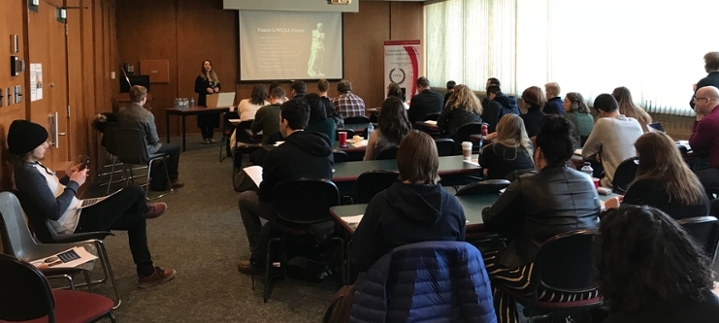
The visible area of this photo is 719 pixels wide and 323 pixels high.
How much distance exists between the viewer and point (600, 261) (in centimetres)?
149

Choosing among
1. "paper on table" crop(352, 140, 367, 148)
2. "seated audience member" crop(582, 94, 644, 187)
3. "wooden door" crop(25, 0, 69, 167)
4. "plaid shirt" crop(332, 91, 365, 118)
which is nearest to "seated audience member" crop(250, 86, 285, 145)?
"paper on table" crop(352, 140, 367, 148)

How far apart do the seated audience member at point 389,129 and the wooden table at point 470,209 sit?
1582 millimetres

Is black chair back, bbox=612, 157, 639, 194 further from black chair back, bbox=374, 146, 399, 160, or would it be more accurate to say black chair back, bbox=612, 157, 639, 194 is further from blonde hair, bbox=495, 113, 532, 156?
black chair back, bbox=374, 146, 399, 160

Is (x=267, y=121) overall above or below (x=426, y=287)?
above

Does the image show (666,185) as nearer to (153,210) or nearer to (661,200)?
(661,200)

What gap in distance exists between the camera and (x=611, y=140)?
4.88 meters

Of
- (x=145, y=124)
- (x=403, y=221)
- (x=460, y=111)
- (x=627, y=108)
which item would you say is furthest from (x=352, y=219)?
(x=145, y=124)

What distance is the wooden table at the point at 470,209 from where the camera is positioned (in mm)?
3041

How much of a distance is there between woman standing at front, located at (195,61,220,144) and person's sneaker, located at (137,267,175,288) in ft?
22.5

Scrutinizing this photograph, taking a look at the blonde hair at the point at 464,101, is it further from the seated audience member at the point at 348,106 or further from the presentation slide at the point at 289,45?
the presentation slide at the point at 289,45

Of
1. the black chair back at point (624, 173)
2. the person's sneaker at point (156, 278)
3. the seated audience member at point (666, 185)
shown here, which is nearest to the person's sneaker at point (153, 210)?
the person's sneaker at point (156, 278)

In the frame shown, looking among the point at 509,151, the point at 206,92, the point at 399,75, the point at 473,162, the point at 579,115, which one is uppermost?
the point at 399,75

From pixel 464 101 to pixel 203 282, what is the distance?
3.96 m

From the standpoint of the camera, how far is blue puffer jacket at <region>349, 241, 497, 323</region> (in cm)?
218
